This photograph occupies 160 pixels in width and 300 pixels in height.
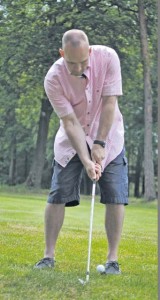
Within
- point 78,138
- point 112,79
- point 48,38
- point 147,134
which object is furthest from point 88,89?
point 48,38

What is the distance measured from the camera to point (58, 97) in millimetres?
2461

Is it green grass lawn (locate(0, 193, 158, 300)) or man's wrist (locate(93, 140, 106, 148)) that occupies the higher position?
man's wrist (locate(93, 140, 106, 148))

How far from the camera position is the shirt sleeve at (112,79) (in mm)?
2438

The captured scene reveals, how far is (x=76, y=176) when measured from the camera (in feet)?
8.46

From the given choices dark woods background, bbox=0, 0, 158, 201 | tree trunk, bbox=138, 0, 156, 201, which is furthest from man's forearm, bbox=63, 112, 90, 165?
dark woods background, bbox=0, 0, 158, 201

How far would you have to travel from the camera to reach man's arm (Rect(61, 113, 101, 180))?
239 centimetres

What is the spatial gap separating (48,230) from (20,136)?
16978 mm

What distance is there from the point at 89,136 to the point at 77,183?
0.71 feet

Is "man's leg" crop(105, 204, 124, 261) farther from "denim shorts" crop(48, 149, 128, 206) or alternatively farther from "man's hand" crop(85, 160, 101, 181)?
"man's hand" crop(85, 160, 101, 181)

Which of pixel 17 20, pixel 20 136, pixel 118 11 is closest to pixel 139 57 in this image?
pixel 118 11

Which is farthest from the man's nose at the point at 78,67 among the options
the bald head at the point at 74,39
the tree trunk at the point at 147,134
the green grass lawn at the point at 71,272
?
the tree trunk at the point at 147,134

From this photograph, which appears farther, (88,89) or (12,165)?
(12,165)

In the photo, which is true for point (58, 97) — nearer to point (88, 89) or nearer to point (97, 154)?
point (88, 89)

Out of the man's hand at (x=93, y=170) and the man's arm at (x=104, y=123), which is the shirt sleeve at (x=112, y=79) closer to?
the man's arm at (x=104, y=123)
